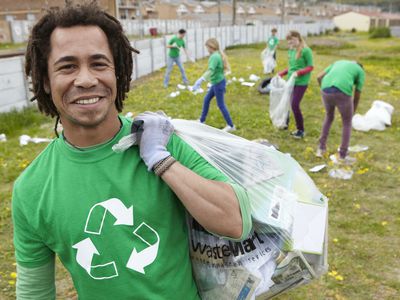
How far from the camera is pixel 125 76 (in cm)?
161

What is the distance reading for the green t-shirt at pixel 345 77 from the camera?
5691 millimetres

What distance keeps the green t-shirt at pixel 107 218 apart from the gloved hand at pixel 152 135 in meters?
0.06

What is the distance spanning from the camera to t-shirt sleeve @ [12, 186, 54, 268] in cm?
144

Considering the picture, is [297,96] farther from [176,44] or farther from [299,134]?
[176,44]

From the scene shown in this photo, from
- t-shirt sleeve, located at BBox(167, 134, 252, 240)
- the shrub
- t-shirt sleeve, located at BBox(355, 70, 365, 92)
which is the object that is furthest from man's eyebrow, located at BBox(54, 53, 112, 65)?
the shrub

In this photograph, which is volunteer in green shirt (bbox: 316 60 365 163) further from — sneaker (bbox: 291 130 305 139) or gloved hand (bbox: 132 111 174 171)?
gloved hand (bbox: 132 111 174 171)

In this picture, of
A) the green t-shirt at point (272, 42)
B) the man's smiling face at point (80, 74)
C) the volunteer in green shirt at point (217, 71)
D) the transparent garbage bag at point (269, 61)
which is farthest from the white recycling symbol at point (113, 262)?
the green t-shirt at point (272, 42)

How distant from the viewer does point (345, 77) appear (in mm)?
5695

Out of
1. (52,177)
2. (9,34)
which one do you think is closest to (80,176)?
(52,177)

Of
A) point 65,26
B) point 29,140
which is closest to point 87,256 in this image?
point 65,26

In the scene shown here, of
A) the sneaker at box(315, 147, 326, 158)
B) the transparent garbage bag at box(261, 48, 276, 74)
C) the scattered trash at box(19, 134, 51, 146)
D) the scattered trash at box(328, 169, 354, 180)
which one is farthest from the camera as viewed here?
the transparent garbage bag at box(261, 48, 276, 74)

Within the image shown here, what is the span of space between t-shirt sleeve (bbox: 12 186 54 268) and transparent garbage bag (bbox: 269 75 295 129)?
6076 millimetres

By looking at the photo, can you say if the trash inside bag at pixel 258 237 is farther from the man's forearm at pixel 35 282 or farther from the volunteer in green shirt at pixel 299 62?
the volunteer in green shirt at pixel 299 62

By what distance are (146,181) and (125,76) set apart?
1.47 feet
